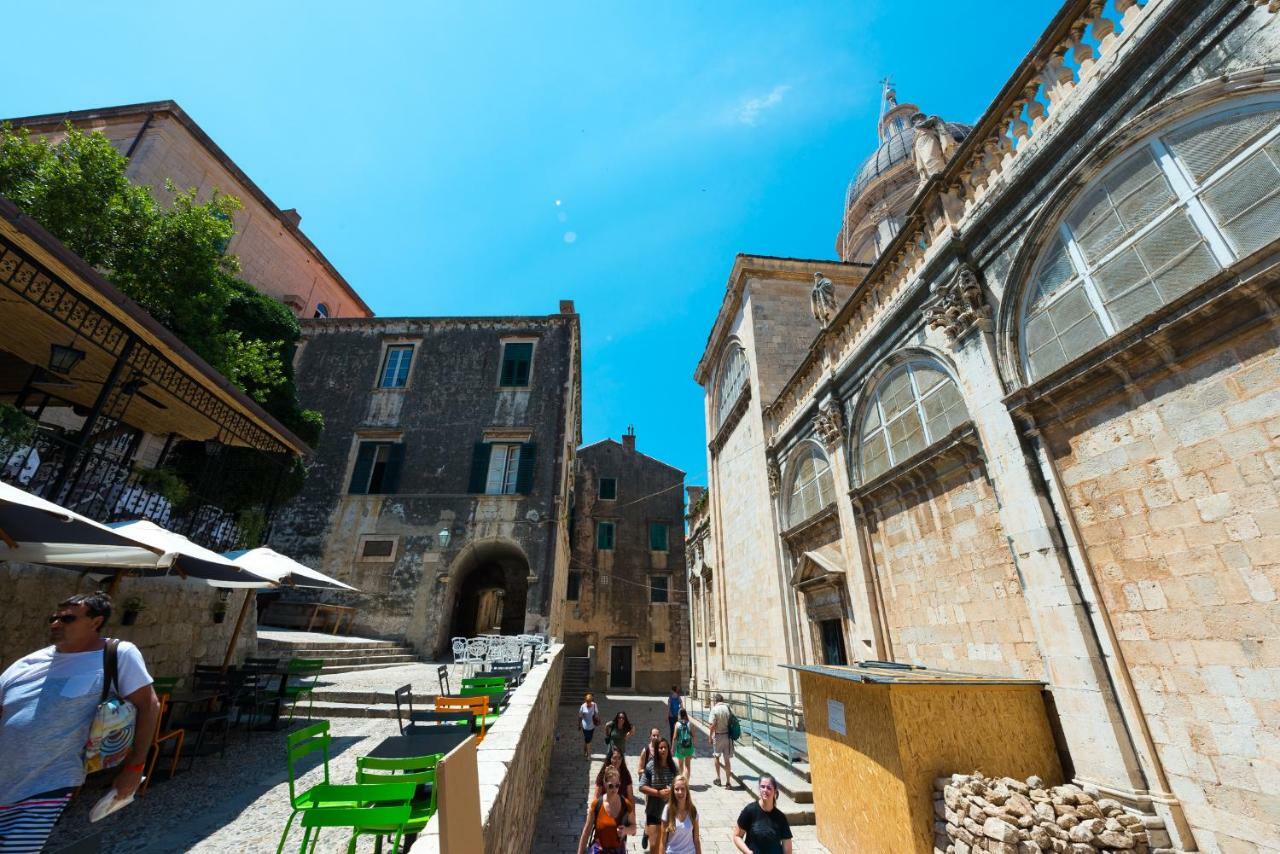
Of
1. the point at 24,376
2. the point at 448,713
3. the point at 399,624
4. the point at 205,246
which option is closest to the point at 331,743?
the point at 448,713

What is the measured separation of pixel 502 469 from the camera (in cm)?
1773

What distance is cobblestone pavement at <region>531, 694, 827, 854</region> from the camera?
6.09 meters

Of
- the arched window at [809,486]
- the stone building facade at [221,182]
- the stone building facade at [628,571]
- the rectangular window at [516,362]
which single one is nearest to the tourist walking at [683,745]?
the arched window at [809,486]

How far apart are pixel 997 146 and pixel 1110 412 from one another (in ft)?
12.2

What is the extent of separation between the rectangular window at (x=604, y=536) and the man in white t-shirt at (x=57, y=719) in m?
24.2

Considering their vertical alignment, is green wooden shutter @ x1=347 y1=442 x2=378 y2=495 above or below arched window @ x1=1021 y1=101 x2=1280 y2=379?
above

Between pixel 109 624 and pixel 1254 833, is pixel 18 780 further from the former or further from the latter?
pixel 1254 833

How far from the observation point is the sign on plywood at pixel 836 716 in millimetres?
5660

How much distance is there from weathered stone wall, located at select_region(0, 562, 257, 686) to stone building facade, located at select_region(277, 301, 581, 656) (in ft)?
19.9

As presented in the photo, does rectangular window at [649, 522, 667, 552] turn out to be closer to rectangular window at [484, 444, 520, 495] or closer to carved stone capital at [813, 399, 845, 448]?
rectangular window at [484, 444, 520, 495]

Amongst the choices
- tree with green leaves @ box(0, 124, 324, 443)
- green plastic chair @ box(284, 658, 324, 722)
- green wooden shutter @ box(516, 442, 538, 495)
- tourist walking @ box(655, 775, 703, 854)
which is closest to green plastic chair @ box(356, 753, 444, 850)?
tourist walking @ box(655, 775, 703, 854)

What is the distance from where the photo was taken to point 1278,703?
11.0 ft

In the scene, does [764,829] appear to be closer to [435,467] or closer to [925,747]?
[925,747]

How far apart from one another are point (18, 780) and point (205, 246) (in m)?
13.2
